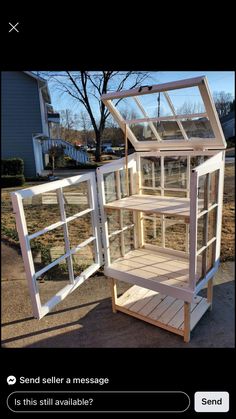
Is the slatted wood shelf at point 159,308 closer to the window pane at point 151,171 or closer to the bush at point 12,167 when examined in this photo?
the window pane at point 151,171

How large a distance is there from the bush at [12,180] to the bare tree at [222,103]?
135cm

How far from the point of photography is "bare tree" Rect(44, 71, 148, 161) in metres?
1.33

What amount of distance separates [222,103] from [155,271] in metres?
1.07

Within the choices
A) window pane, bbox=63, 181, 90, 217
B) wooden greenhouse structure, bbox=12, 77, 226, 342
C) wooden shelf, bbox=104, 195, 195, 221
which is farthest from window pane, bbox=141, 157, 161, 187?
window pane, bbox=63, 181, 90, 217

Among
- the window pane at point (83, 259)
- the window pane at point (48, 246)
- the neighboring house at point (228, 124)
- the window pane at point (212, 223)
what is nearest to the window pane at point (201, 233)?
the window pane at point (212, 223)

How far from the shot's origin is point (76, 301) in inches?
74.6

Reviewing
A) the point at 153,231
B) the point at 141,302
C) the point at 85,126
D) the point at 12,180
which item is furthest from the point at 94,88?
the point at 141,302

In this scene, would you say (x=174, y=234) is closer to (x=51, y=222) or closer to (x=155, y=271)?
(x=155, y=271)

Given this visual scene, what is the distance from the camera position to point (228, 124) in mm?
1285

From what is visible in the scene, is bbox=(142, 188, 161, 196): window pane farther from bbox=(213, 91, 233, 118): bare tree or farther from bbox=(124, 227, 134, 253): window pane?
bbox=(213, 91, 233, 118): bare tree

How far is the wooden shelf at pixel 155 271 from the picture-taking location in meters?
1.43
